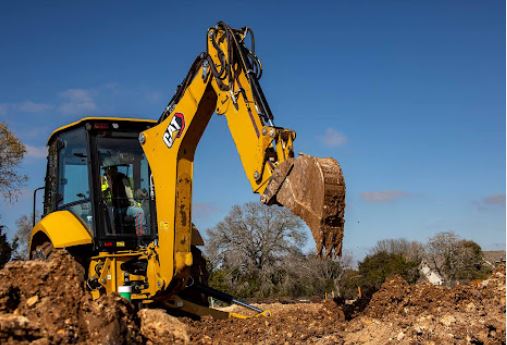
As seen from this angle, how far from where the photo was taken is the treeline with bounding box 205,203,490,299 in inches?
1292

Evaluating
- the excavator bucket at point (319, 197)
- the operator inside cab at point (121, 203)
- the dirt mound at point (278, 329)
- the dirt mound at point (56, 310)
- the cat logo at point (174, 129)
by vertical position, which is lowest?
the dirt mound at point (278, 329)

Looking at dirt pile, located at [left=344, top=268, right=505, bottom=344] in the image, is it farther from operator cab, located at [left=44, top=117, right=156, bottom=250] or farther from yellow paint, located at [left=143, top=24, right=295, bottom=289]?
operator cab, located at [left=44, top=117, right=156, bottom=250]

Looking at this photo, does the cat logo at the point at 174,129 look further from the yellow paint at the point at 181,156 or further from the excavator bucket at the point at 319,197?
the excavator bucket at the point at 319,197

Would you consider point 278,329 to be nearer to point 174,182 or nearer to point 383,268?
point 174,182

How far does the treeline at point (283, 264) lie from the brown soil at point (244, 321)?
23.8 m

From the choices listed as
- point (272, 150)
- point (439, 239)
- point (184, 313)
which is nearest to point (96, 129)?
point (184, 313)

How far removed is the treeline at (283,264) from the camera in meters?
32.8

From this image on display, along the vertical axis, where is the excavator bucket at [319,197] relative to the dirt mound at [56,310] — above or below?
above

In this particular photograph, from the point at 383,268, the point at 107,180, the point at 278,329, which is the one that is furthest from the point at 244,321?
the point at 383,268

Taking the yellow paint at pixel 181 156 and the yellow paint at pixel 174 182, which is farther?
the yellow paint at pixel 181 156

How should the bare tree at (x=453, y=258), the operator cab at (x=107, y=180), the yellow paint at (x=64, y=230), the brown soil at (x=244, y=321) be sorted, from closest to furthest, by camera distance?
the brown soil at (x=244, y=321) < the yellow paint at (x=64, y=230) < the operator cab at (x=107, y=180) < the bare tree at (x=453, y=258)

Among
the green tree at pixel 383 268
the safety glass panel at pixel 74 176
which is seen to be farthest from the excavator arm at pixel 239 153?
the green tree at pixel 383 268

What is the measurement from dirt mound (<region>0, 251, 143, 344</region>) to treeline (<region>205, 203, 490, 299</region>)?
24.3m

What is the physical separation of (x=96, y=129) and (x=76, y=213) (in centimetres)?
130
